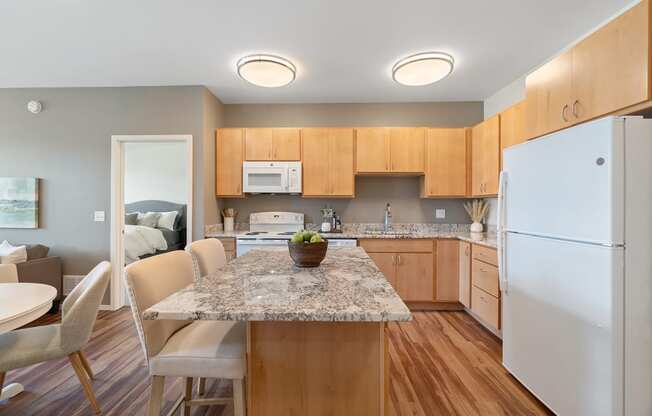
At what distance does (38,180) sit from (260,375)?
4.01m

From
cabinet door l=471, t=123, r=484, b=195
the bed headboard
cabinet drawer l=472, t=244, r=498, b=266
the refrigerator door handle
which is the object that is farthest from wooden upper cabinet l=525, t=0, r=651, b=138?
the bed headboard

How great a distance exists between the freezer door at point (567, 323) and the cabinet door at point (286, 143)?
2.49 meters

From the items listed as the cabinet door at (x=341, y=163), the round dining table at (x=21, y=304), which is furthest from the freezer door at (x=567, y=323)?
the round dining table at (x=21, y=304)

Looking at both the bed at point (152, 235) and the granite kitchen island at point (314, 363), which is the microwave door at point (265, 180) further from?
the granite kitchen island at point (314, 363)

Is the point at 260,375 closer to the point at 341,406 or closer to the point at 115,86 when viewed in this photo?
the point at 341,406

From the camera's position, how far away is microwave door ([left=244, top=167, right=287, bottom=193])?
3.55 meters

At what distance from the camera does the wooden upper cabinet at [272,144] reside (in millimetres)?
3586

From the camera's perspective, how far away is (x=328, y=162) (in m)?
3.59

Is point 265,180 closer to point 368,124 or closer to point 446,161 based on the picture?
point 368,124

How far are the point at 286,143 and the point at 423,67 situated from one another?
179 cm

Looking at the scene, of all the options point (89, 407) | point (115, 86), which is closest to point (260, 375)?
point (89, 407)

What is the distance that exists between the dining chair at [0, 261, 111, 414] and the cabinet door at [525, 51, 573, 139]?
9.61ft

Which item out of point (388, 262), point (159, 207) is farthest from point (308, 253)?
point (159, 207)

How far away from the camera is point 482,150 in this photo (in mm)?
3230
